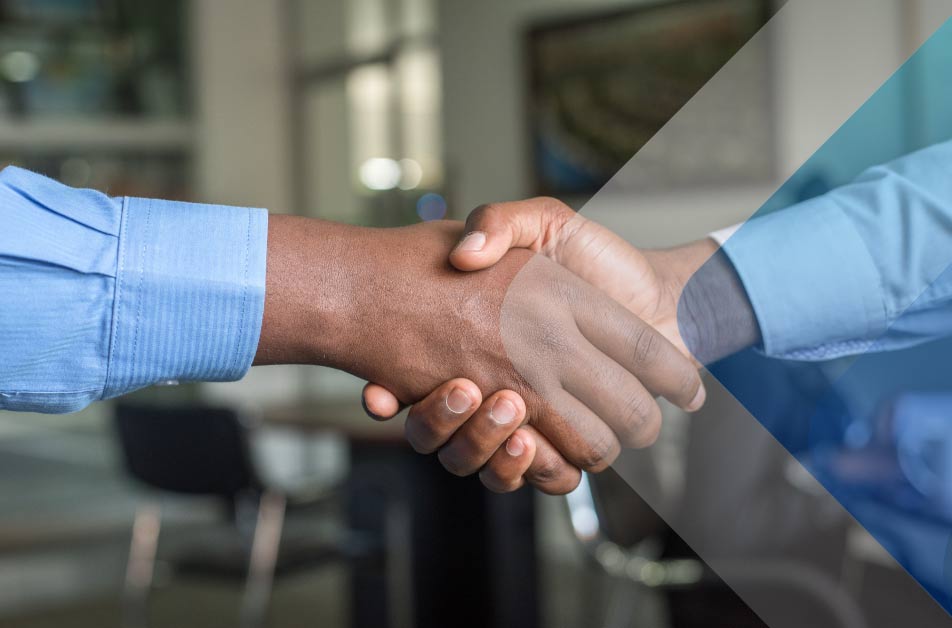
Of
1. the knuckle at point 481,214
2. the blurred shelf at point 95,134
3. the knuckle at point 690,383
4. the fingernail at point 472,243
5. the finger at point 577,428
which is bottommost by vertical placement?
the blurred shelf at point 95,134

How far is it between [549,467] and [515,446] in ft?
0.12

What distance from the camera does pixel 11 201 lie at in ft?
2.96

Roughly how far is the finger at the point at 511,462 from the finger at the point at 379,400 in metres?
0.11

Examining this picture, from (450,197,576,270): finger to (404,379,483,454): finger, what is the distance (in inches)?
4.5

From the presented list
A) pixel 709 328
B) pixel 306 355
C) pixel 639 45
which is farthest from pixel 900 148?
pixel 639 45

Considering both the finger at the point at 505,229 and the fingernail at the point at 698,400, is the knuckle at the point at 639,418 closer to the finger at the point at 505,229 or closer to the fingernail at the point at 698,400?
the fingernail at the point at 698,400

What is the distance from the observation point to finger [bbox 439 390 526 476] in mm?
968

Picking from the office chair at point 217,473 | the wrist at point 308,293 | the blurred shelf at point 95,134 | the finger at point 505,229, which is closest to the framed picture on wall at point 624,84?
the office chair at point 217,473

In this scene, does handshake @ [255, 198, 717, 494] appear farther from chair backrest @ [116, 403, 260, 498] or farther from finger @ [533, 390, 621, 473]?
chair backrest @ [116, 403, 260, 498]

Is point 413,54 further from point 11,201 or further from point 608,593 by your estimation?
point 11,201

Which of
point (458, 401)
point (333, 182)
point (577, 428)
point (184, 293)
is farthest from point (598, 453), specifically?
point (333, 182)

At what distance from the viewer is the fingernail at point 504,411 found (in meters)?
0.97
